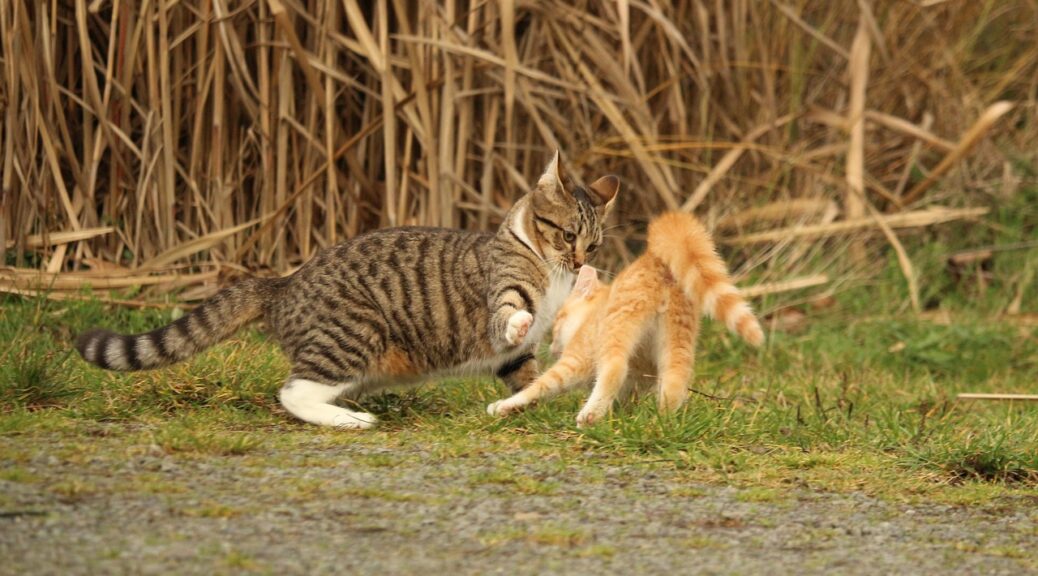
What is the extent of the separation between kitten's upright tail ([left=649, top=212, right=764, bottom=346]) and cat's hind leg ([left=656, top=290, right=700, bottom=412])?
0.08m

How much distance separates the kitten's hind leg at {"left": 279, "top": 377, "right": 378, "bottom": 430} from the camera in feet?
14.9

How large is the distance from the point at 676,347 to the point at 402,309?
108cm

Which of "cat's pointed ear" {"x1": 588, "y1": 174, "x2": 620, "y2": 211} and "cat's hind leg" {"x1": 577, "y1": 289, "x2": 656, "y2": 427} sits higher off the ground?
"cat's pointed ear" {"x1": 588, "y1": 174, "x2": 620, "y2": 211}

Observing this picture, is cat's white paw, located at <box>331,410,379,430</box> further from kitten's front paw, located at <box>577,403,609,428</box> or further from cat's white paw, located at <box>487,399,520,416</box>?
kitten's front paw, located at <box>577,403,609,428</box>

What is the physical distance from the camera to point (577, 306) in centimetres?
531

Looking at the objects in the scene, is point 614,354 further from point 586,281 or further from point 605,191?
point 605,191

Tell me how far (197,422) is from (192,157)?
2520mm

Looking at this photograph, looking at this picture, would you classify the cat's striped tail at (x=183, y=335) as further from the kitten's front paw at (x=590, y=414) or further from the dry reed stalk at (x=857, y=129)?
the dry reed stalk at (x=857, y=129)

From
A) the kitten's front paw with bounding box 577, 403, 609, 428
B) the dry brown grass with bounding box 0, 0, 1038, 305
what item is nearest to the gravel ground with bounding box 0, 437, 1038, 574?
the kitten's front paw with bounding box 577, 403, 609, 428

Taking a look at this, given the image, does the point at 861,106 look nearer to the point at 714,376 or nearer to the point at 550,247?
the point at 714,376

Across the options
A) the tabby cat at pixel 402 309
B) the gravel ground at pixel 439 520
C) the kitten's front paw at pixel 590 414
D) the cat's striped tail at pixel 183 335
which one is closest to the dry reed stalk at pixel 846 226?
the tabby cat at pixel 402 309

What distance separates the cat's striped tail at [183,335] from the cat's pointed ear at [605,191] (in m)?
1.47

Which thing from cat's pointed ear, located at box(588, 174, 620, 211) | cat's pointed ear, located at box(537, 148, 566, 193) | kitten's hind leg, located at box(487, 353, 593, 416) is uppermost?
→ cat's pointed ear, located at box(537, 148, 566, 193)

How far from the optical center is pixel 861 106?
7.81m
